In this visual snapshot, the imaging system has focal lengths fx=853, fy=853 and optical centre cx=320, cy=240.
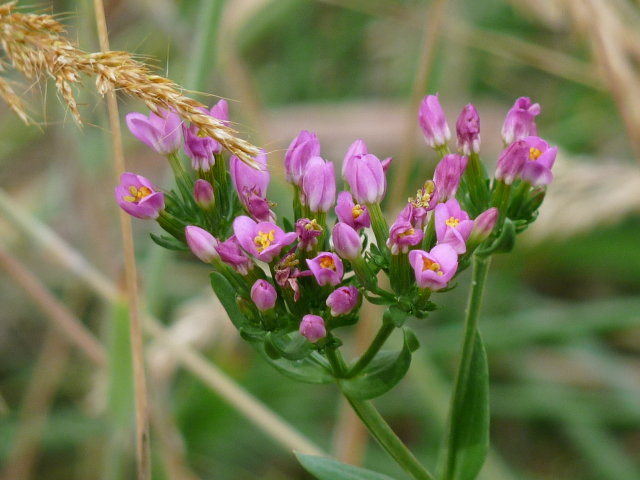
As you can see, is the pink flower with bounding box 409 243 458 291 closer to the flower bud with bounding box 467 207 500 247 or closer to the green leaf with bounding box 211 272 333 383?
the flower bud with bounding box 467 207 500 247

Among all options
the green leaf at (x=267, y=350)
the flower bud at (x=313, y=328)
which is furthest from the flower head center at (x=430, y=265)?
the green leaf at (x=267, y=350)

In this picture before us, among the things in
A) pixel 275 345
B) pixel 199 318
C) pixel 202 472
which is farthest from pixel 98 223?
pixel 275 345

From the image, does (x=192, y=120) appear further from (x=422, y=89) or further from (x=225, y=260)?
(x=422, y=89)

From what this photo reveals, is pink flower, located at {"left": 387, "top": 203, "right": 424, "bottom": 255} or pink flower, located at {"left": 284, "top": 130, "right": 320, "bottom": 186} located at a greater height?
pink flower, located at {"left": 284, "top": 130, "right": 320, "bottom": 186}

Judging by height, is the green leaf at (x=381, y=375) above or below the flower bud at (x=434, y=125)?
below

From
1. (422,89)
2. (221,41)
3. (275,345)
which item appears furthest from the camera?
(221,41)

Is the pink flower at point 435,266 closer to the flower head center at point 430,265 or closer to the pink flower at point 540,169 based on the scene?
the flower head center at point 430,265

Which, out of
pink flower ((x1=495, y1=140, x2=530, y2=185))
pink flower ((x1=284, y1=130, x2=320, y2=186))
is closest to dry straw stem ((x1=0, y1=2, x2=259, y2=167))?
pink flower ((x1=284, y1=130, x2=320, y2=186))
